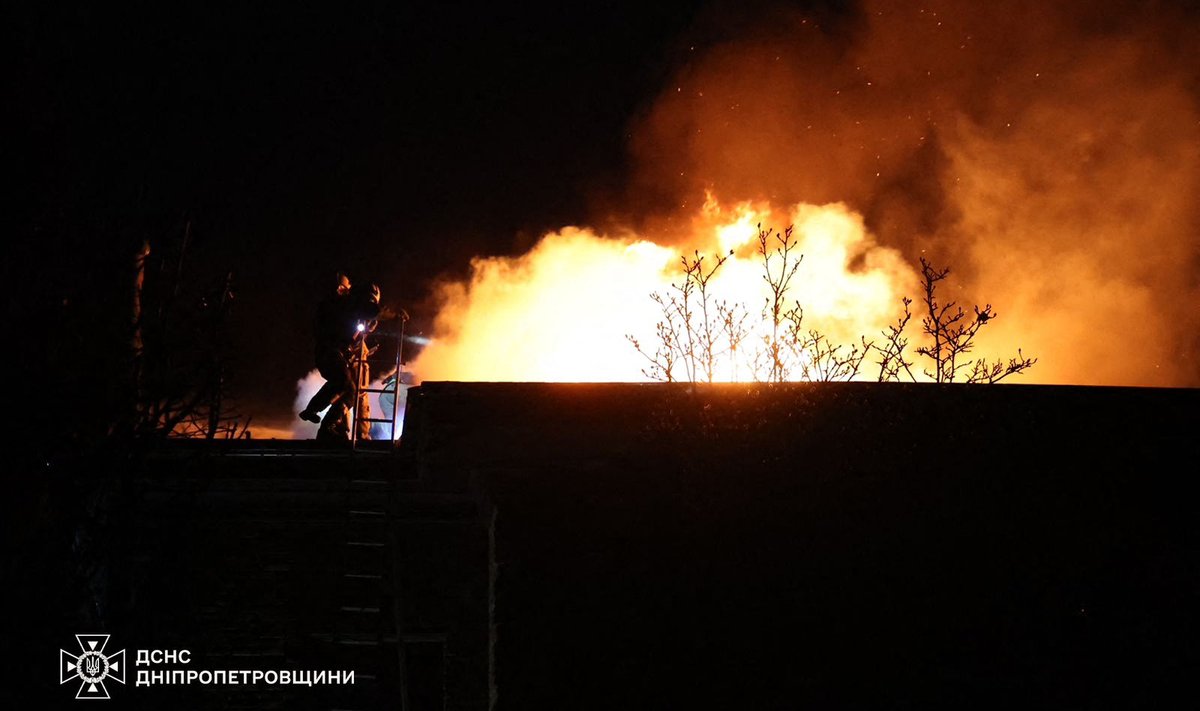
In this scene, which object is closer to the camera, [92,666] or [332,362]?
[92,666]

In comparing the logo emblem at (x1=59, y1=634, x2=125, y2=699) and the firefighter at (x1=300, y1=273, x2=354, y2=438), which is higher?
the firefighter at (x1=300, y1=273, x2=354, y2=438)

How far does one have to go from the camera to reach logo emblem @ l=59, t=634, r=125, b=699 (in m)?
5.63

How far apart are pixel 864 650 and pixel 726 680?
1188 mm

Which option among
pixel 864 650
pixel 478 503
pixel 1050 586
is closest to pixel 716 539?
pixel 864 650

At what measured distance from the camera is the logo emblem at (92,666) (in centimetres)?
Result: 563

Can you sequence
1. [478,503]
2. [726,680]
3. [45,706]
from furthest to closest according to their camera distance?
[478,503]
[726,680]
[45,706]

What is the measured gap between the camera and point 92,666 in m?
5.80

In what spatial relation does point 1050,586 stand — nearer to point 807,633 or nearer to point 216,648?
point 807,633

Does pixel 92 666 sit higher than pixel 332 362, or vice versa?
pixel 332 362

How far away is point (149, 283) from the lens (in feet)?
19.2

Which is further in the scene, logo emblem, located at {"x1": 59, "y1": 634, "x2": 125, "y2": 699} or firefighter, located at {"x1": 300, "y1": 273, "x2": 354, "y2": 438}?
firefighter, located at {"x1": 300, "y1": 273, "x2": 354, "y2": 438}

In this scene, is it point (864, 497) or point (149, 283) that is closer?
point (149, 283)

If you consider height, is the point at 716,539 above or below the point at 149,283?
below

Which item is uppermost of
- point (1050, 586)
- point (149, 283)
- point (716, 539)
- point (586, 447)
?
point (149, 283)
